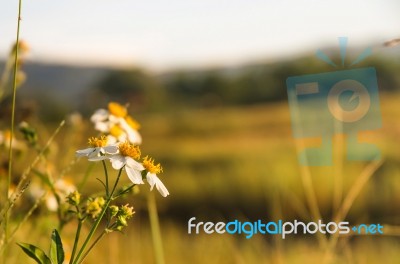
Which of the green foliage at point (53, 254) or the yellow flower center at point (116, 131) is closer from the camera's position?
the green foliage at point (53, 254)

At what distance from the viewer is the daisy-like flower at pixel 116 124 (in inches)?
24.9

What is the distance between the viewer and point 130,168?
0.42m

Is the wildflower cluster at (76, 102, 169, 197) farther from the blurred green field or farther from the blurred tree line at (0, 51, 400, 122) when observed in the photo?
the blurred tree line at (0, 51, 400, 122)

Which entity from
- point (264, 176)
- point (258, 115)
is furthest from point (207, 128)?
point (264, 176)

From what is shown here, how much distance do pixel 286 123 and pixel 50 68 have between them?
1935 centimetres

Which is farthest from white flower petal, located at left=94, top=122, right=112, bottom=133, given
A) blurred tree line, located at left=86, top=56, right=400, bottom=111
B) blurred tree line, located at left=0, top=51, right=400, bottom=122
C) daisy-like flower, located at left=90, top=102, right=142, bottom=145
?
blurred tree line, located at left=86, top=56, right=400, bottom=111

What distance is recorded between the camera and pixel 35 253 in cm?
40

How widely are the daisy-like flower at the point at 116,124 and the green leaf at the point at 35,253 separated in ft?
0.69

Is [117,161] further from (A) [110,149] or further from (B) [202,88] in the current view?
(B) [202,88]

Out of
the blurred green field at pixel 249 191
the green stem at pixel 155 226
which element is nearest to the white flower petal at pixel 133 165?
the green stem at pixel 155 226

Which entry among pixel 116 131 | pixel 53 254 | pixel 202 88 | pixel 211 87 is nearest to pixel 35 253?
pixel 53 254

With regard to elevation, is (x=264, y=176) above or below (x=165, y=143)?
below

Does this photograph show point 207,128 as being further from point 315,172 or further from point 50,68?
point 50,68

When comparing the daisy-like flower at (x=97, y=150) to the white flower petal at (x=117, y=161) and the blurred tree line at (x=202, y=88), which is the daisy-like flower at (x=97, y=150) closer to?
the white flower petal at (x=117, y=161)
